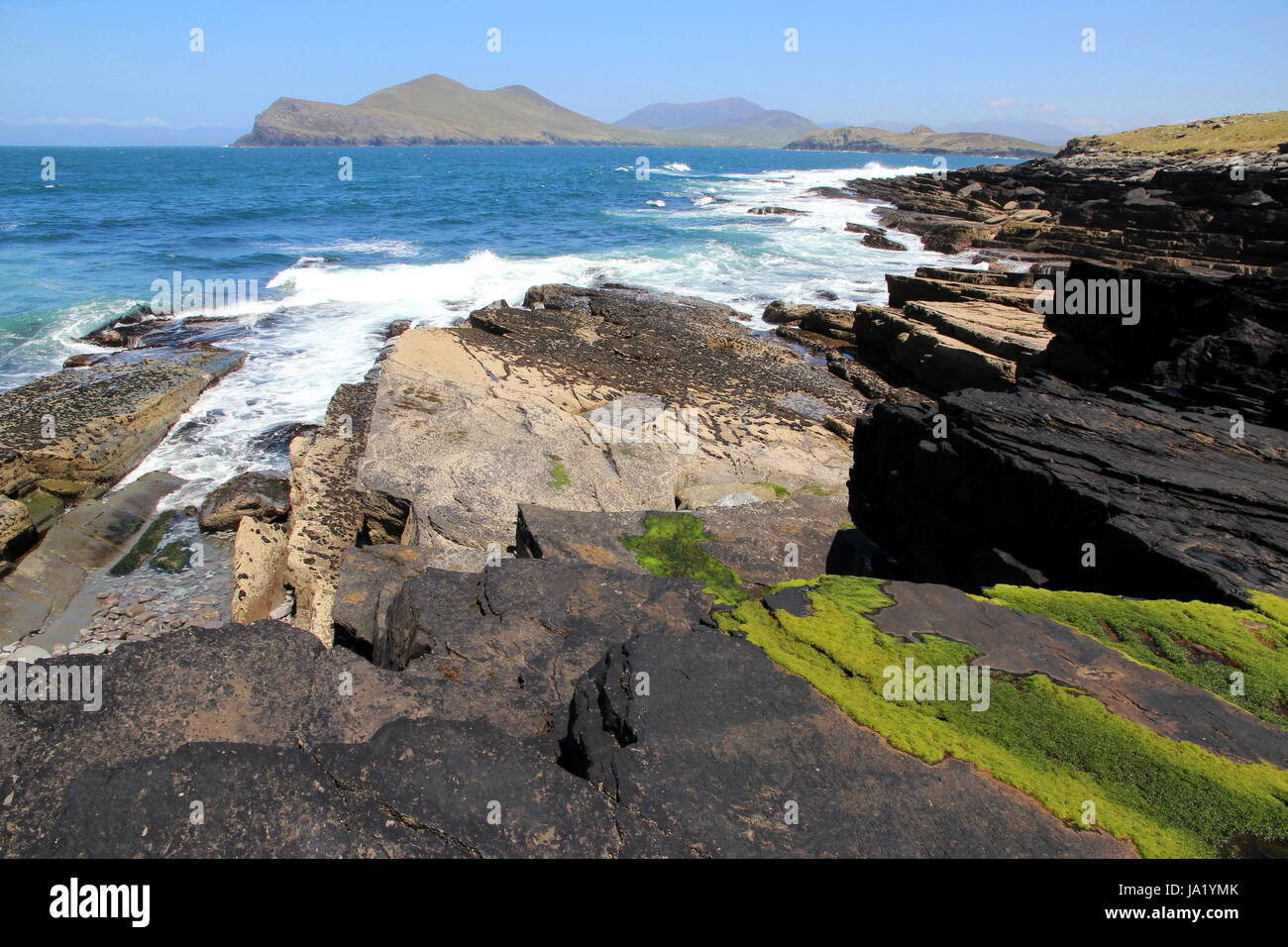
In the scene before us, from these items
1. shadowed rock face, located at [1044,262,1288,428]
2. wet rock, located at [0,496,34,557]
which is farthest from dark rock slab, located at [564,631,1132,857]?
wet rock, located at [0,496,34,557]

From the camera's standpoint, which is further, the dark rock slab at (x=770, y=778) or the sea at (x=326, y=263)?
the sea at (x=326, y=263)

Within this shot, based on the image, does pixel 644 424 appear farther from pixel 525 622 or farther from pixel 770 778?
pixel 770 778

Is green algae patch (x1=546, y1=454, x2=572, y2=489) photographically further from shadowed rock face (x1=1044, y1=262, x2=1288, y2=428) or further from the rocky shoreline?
shadowed rock face (x1=1044, y1=262, x2=1288, y2=428)

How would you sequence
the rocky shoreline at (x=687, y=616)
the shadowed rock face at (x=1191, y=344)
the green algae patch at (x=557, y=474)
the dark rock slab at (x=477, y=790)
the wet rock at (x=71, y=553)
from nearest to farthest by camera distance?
the dark rock slab at (x=477, y=790) → the rocky shoreline at (x=687, y=616) → the shadowed rock face at (x=1191, y=344) → the wet rock at (x=71, y=553) → the green algae patch at (x=557, y=474)

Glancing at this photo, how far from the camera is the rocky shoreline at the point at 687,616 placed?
3.49m

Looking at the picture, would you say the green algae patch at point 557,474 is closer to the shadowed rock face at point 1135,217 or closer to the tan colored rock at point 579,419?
the tan colored rock at point 579,419

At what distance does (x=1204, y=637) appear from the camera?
4617mm

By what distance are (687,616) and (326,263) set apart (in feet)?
91.0

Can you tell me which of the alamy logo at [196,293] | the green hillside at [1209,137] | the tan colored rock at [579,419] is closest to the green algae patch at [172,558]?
the tan colored rock at [579,419]

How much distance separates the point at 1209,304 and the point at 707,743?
9.78 meters

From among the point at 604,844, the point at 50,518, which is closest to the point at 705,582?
the point at 604,844

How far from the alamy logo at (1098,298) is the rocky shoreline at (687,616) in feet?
0.68

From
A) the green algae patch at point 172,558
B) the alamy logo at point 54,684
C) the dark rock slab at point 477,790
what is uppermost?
the alamy logo at point 54,684
